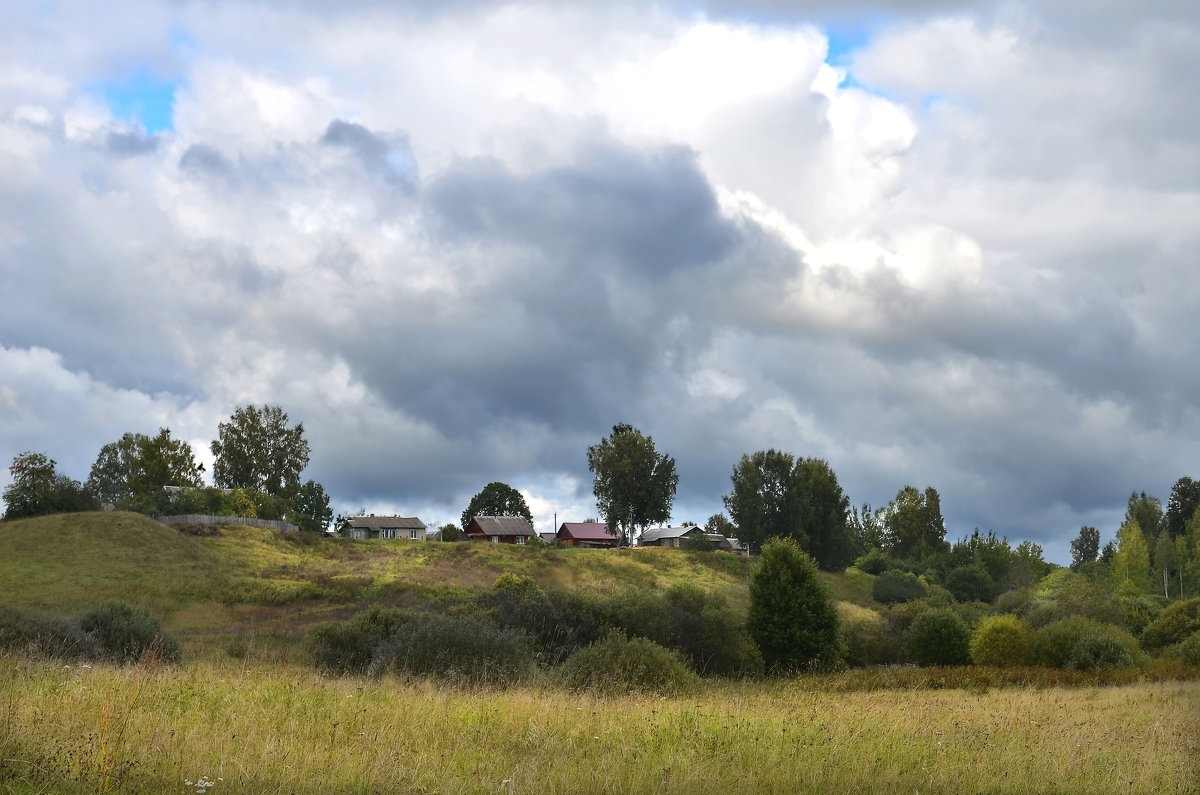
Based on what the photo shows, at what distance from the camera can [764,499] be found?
92.1 metres

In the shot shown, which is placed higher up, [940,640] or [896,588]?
[896,588]

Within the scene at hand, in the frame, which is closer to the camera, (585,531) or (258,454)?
(258,454)

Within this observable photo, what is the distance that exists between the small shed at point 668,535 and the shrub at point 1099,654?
8638 cm

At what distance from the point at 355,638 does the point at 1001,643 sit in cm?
2431

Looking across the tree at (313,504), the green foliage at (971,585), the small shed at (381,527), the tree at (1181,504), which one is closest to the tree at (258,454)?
the tree at (313,504)

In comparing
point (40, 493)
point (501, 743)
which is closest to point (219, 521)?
point (40, 493)

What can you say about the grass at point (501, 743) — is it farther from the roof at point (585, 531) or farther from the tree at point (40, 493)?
the roof at point (585, 531)

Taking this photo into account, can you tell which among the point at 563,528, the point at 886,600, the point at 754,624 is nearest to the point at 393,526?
the point at 563,528

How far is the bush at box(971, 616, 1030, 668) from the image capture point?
34031 mm

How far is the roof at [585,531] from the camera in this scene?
405 feet

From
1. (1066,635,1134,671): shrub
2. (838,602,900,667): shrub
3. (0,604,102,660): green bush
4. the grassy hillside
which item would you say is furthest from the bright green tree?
(0,604,102,660): green bush

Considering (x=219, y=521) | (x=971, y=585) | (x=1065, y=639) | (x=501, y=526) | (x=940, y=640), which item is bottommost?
(x=940, y=640)

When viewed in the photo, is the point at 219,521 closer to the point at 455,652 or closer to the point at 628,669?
the point at 455,652

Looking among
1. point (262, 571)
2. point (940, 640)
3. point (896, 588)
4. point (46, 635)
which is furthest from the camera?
point (896, 588)
